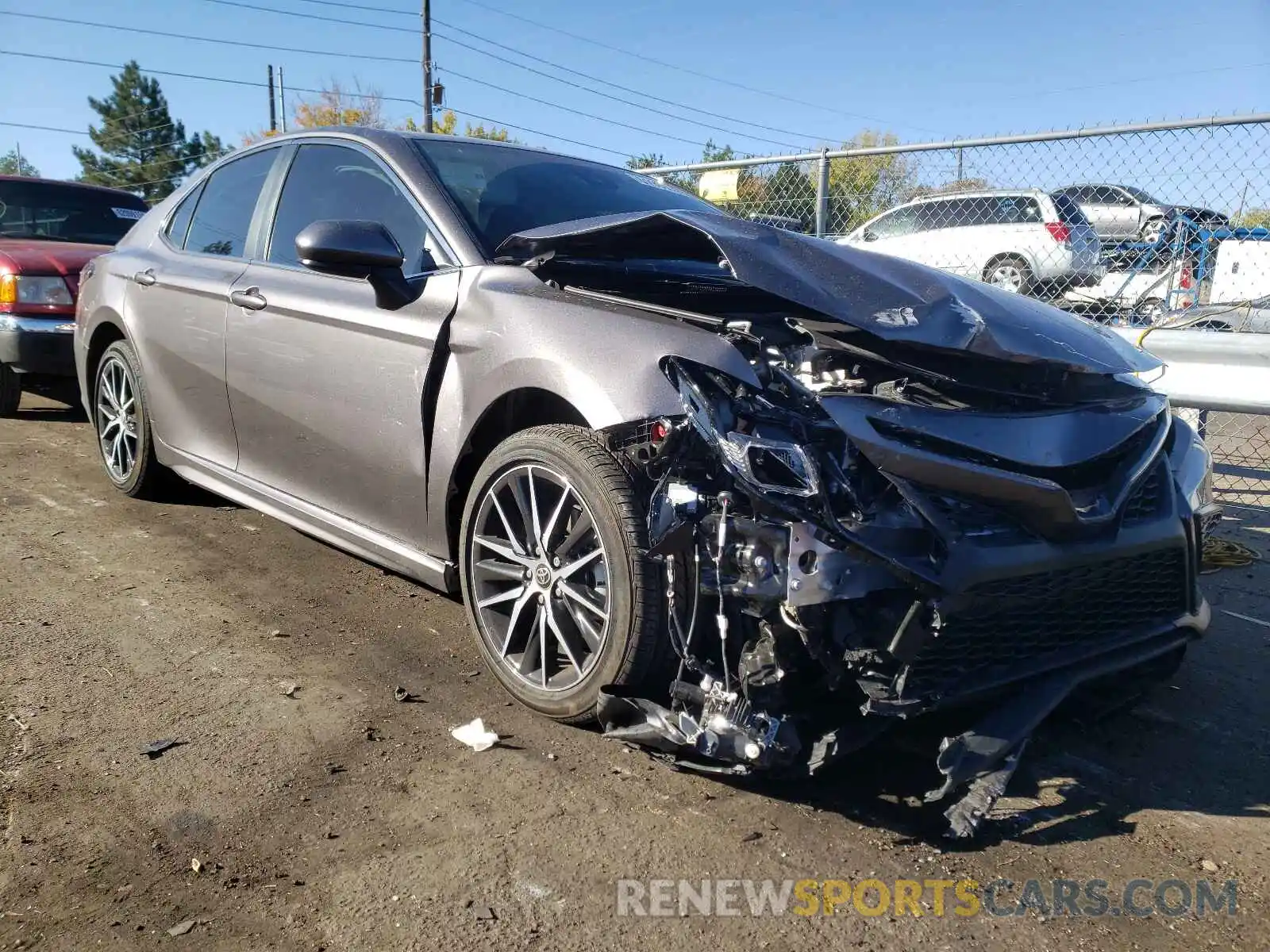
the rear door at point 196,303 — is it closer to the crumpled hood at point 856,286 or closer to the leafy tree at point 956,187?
the crumpled hood at point 856,286

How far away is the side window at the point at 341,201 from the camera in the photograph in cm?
344

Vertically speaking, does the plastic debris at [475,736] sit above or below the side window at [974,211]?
below

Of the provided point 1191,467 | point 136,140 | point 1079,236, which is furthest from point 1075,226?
point 136,140

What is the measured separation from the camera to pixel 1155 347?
5.67 m

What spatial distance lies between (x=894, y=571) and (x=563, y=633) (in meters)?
0.99

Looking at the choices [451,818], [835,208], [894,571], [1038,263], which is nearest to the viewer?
[894,571]

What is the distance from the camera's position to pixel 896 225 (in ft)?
28.6

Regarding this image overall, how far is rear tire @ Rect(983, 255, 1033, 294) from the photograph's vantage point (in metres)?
7.35

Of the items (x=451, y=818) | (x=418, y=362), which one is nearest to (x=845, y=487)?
(x=451, y=818)

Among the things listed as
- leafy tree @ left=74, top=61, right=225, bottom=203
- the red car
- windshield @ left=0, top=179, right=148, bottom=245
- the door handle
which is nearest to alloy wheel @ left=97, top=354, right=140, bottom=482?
the door handle

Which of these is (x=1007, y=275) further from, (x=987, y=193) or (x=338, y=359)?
(x=338, y=359)

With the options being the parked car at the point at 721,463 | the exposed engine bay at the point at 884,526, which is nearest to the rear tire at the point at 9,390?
the parked car at the point at 721,463

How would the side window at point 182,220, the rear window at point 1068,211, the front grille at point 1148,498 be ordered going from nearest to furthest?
the front grille at point 1148,498 → the side window at point 182,220 → the rear window at point 1068,211

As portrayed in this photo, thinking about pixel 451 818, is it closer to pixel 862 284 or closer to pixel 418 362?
pixel 418 362
